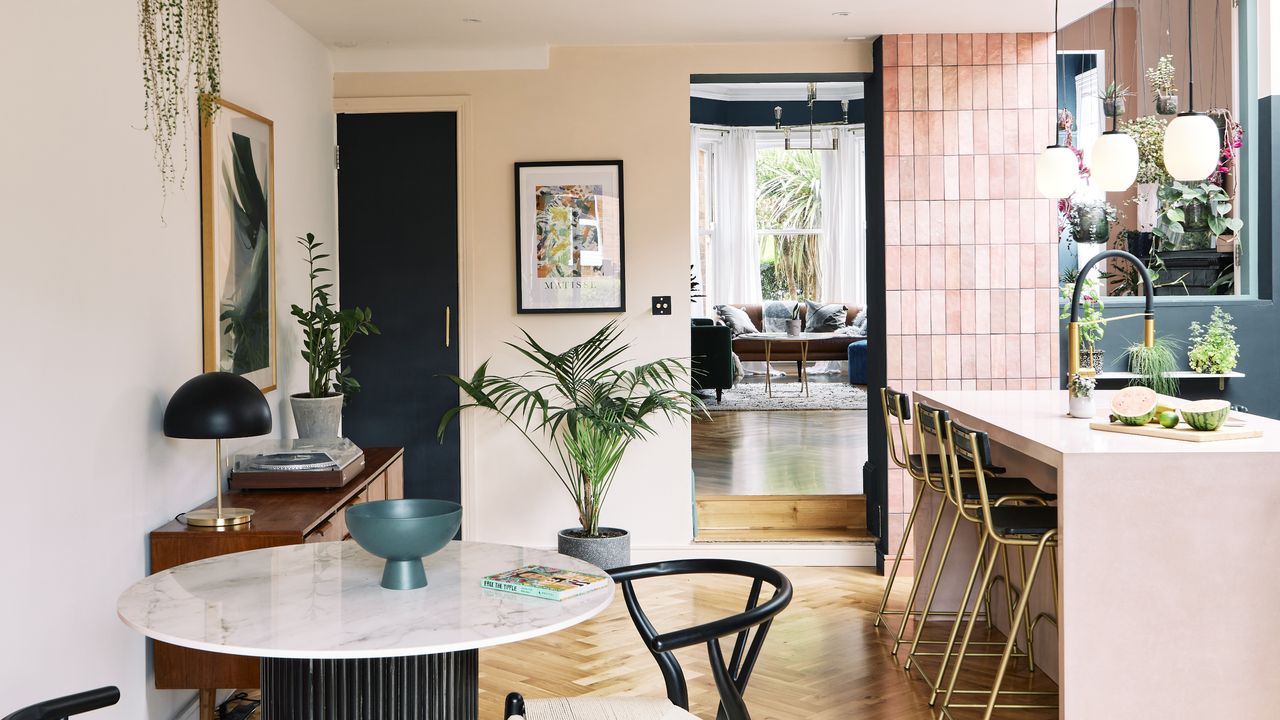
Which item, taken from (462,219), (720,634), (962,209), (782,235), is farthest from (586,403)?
(782,235)

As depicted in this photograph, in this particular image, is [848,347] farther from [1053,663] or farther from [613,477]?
[1053,663]

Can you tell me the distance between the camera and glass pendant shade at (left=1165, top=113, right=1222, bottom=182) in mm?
3061

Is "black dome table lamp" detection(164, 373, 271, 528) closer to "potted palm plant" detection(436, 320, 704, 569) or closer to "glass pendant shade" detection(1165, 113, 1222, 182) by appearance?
"potted palm plant" detection(436, 320, 704, 569)

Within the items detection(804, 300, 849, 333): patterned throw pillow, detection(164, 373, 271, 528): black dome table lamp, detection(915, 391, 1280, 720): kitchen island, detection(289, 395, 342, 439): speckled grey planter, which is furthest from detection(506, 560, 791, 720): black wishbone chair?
detection(804, 300, 849, 333): patterned throw pillow

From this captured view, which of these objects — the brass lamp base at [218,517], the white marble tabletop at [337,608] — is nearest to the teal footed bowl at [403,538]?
the white marble tabletop at [337,608]

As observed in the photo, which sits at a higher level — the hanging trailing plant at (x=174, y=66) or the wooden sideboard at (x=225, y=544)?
the hanging trailing plant at (x=174, y=66)

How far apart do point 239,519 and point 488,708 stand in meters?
1.01

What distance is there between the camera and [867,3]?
178 inches

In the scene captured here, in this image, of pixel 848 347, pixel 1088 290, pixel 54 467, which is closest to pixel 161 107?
pixel 54 467

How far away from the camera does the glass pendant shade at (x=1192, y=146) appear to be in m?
3.06

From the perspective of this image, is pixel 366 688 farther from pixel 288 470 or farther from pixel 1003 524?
pixel 1003 524

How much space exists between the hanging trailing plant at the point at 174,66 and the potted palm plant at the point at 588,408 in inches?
71.7

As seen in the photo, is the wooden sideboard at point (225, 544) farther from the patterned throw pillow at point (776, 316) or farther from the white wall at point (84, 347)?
the patterned throw pillow at point (776, 316)

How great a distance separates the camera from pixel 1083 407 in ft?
11.5
